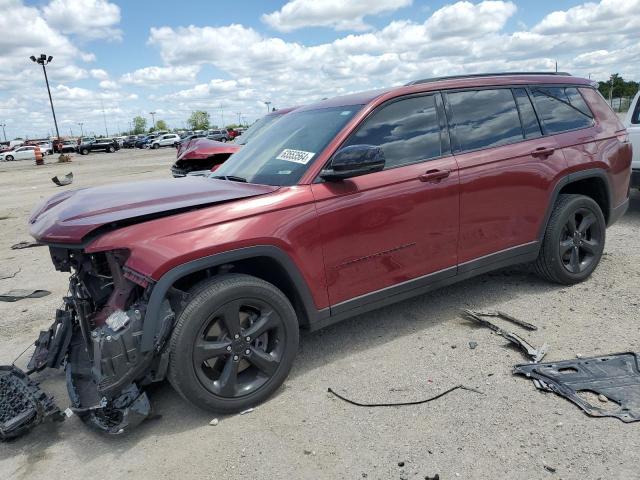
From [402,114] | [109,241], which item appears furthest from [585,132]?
[109,241]

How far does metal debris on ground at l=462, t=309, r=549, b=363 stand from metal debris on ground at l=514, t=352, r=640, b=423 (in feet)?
0.43

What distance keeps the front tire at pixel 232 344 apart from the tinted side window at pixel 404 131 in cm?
125

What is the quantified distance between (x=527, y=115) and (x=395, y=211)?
5.71 feet

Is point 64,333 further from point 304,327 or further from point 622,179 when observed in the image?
point 622,179

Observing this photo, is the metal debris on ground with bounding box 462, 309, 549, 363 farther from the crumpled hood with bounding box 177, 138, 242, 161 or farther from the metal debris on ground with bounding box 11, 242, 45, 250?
the metal debris on ground with bounding box 11, 242, 45, 250

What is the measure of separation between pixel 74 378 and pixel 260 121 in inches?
288

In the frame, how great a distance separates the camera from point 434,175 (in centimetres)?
372

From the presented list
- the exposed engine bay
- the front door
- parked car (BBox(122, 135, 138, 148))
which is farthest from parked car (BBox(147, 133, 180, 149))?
the exposed engine bay

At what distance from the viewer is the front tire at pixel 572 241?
177 inches

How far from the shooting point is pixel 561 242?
458 centimetres

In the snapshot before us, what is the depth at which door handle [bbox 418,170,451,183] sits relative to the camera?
3.68 metres

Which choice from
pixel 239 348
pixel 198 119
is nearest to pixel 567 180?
pixel 239 348

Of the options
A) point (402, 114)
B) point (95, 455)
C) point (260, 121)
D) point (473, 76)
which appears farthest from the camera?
point (260, 121)

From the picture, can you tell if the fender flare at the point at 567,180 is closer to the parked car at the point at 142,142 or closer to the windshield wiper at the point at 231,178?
the windshield wiper at the point at 231,178
